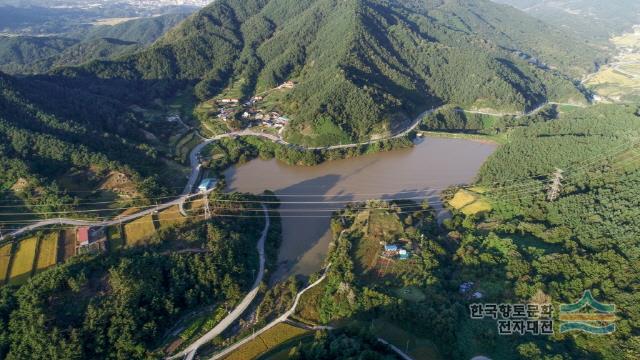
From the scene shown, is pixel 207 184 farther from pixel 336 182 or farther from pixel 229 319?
pixel 229 319

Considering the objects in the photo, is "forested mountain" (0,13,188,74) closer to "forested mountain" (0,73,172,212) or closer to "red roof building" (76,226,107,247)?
"forested mountain" (0,73,172,212)

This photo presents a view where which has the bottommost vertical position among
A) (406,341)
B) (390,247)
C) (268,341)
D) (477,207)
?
(406,341)

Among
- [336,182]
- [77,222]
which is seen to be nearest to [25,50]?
[77,222]

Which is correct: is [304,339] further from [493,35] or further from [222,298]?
[493,35]

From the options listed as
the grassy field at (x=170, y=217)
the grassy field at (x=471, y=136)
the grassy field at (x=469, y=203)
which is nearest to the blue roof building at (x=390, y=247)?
the grassy field at (x=469, y=203)

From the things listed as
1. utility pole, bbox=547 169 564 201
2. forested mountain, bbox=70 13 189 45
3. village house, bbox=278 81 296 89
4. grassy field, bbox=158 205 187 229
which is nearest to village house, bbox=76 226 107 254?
grassy field, bbox=158 205 187 229

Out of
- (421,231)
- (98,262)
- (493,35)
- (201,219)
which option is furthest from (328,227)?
(493,35)

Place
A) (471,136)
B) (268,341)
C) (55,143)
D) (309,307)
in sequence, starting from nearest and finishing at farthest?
(268,341) → (309,307) → (55,143) → (471,136)
